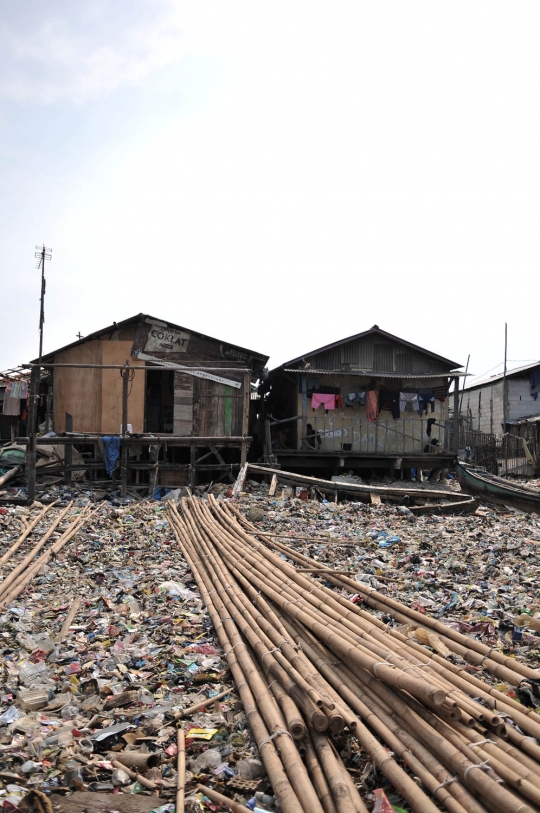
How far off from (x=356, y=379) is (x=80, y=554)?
493 inches

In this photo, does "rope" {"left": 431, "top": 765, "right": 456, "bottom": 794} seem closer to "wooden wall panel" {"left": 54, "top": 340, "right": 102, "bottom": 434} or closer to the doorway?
"wooden wall panel" {"left": 54, "top": 340, "right": 102, "bottom": 434}

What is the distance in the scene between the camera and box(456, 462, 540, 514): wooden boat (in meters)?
12.5

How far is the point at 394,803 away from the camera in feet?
9.52

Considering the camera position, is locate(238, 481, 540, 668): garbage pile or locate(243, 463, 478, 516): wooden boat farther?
locate(243, 463, 478, 516): wooden boat

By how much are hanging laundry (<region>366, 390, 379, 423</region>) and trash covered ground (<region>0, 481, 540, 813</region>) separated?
773 centimetres

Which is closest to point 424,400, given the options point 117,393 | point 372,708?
point 117,393

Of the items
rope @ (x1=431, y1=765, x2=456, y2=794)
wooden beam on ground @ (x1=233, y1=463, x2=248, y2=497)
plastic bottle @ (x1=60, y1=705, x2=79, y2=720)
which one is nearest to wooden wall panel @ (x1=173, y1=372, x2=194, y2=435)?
wooden beam on ground @ (x1=233, y1=463, x2=248, y2=497)

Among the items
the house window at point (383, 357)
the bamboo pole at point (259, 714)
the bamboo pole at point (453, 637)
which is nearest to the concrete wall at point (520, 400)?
the house window at point (383, 357)

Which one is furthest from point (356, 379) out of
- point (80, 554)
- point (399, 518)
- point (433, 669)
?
point (433, 669)

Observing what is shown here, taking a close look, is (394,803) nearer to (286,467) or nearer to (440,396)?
(286,467)

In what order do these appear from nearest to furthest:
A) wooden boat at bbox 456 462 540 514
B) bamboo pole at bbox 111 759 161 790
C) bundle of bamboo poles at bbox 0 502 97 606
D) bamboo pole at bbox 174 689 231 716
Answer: bamboo pole at bbox 111 759 161 790 < bamboo pole at bbox 174 689 231 716 < bundle of bamboo poles at bbox 0 502 97 606 < wooden boat at bbox 456 462 540 514

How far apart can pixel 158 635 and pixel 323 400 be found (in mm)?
13727

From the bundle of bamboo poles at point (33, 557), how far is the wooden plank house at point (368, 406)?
8609mm

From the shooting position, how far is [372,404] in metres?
18.8
